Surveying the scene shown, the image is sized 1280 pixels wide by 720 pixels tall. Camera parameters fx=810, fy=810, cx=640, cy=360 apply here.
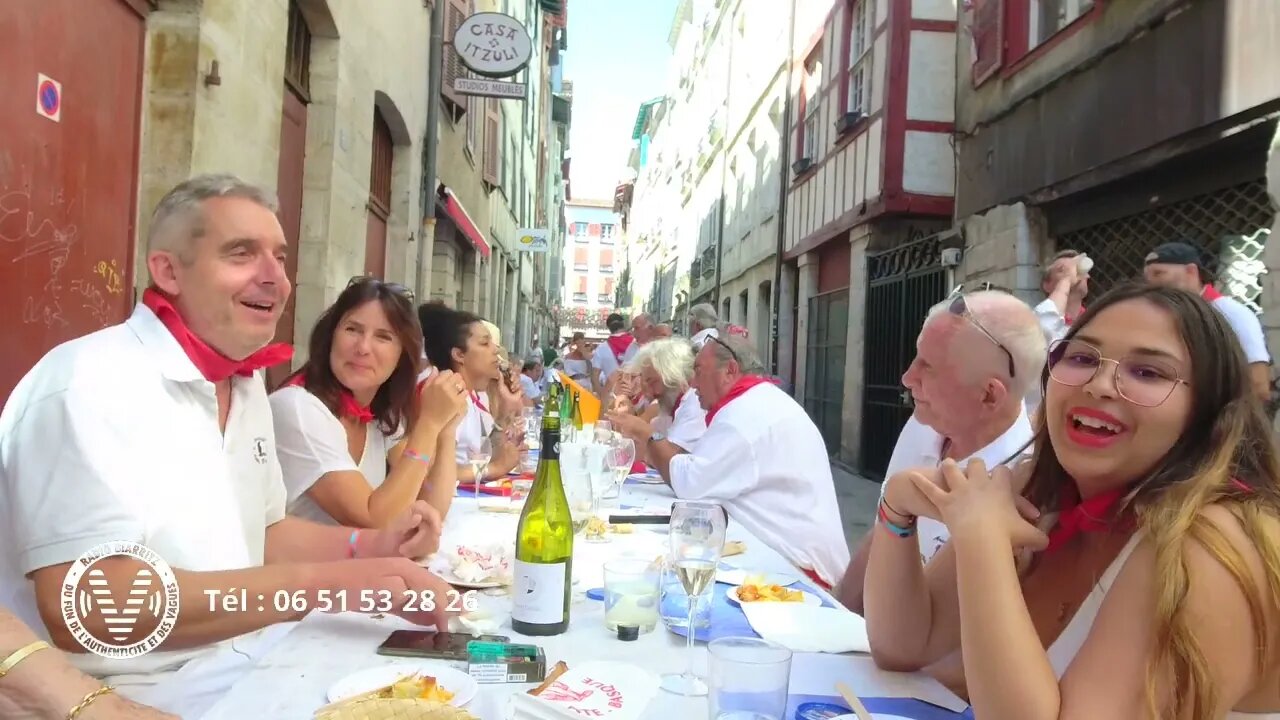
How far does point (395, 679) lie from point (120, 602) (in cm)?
53

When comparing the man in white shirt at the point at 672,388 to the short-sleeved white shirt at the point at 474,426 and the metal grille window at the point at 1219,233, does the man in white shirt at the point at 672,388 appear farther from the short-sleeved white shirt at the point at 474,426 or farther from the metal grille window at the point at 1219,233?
the metal grille window at the point at 1219,233

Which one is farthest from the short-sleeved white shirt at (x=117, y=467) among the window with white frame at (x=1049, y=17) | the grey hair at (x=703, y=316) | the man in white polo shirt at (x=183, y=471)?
the window with white frame at (x=1049, y=17)

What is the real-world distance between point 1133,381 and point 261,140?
4.58m

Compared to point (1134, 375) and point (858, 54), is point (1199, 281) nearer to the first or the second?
point (1134, 375)

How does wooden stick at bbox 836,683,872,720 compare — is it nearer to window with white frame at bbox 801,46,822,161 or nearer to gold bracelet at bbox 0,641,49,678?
gold bracelet at bbox 0,641,49,678

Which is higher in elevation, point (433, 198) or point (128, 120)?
point (433, 198)

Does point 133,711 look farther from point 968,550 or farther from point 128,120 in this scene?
point 128,120

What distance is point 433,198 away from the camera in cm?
900

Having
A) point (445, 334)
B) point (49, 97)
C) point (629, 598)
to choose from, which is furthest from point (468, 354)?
point (629, 598)

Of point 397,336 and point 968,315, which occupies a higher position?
point 968,315

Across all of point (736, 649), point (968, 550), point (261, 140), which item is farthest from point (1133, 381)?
point (261, 140)

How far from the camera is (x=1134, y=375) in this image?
1.38 meters

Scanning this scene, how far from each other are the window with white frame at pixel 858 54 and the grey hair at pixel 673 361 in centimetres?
739

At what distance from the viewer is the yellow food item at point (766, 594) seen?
2010 millimetres
